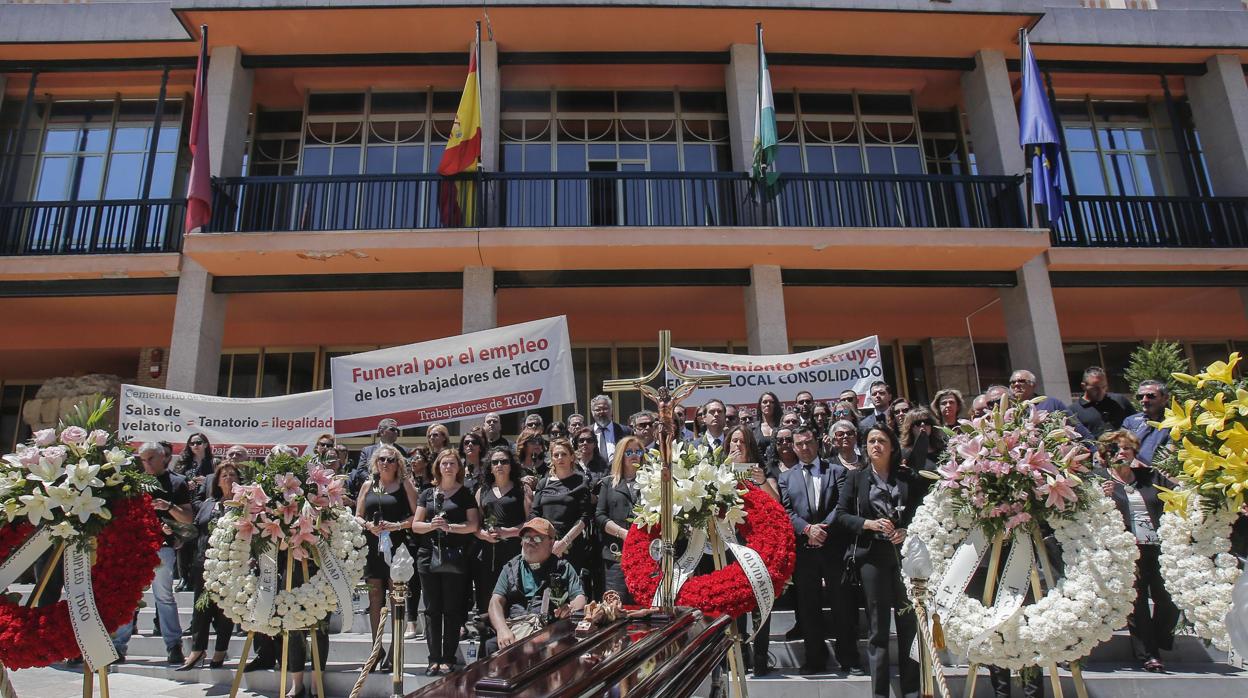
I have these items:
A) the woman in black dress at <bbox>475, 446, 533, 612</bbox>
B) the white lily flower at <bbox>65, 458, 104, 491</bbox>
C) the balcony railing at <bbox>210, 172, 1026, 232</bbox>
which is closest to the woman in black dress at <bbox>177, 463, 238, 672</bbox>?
the white lily flower at <bbox>65, 458, 104, 491</bbox>

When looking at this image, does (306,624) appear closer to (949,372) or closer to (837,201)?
(837,201)

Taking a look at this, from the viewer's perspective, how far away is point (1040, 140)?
1137cm

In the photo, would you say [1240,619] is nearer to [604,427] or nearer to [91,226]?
[604,427]

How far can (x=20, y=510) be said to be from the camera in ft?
12.7

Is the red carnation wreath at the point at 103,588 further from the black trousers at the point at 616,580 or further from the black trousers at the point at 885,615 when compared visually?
the black trousers at the point at 885,615

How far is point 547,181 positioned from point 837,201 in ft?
16.1

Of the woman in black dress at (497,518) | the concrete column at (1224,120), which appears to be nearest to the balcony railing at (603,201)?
the concrete column at (1224,120)

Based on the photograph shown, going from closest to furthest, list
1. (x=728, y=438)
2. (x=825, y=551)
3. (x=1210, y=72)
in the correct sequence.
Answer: (x=825, y=551), (x=728, y=438), (x=1210, y=72)

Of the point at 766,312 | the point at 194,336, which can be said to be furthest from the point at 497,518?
the point at 194,336

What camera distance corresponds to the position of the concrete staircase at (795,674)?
5000 mm

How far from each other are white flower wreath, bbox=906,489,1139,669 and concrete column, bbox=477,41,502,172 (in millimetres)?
10027

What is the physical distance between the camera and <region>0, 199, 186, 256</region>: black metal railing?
12.0m

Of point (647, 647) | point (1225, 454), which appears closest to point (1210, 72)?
point (1225, 454)

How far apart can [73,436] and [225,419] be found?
247 inches
